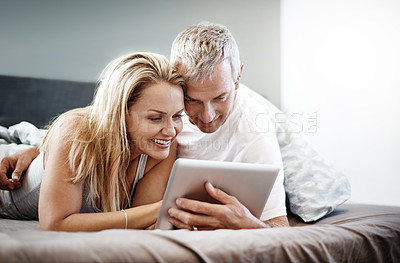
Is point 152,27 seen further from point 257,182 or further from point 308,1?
point 257,182

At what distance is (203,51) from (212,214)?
21.6 inches

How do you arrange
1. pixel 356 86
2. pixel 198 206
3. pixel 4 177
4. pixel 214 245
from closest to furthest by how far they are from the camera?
pixel 214 245 → pixel 198 206 → pixel 4 177 → pixel 356 86

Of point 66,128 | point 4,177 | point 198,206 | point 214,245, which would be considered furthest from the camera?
point 4,177

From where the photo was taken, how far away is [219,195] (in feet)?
3.86

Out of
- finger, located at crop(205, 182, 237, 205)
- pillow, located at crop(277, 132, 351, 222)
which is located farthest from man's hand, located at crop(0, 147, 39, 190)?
pillow, located at crop(277, 132, 351, 222)

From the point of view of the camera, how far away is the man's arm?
1156 mm

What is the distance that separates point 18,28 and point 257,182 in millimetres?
2077

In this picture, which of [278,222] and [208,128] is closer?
[278,222]

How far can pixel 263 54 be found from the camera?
2943mm

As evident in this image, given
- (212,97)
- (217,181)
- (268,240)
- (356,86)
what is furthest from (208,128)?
(356,86)

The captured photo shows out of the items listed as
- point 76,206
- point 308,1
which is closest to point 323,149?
point 308,1

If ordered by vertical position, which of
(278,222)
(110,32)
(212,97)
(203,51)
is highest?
(110,32)

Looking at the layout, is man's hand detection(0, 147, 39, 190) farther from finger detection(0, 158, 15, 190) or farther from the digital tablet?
the digital tablet

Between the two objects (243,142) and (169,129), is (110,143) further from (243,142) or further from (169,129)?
(243,142)
